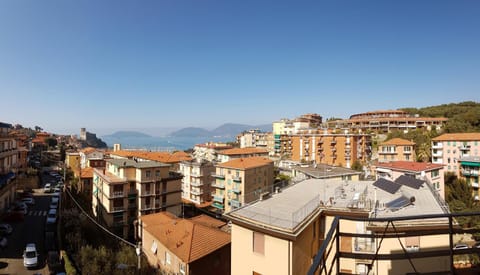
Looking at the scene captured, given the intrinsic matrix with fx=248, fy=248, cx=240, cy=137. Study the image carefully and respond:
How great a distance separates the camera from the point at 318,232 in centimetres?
1134

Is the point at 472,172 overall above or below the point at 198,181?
above

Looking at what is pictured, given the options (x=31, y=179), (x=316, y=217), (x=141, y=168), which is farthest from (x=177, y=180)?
(x=31, y=179)

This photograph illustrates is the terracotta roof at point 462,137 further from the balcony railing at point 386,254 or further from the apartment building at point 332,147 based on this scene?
the balcony railing at point 386,254

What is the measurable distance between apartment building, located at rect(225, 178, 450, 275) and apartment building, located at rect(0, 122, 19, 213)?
2627 cm

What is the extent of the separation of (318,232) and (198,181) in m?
32.4

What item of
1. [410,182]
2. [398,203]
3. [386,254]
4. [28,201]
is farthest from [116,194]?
[386,254]

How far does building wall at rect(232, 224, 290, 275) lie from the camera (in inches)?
371

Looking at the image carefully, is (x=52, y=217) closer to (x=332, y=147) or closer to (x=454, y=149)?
(x=332, y=147)

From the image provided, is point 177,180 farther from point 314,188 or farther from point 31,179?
point 31,179

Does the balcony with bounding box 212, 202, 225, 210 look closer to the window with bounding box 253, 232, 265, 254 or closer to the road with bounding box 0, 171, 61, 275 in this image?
the road with bounding box 0, 171, 61, 275

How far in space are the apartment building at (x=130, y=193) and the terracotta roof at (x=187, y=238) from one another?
8.55 meters

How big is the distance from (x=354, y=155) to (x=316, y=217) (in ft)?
158

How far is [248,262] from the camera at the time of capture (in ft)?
34.7

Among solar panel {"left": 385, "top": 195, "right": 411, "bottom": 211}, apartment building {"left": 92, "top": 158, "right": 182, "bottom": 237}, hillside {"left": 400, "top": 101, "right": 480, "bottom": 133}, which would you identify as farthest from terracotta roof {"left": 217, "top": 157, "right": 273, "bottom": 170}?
hillside {"left": 400, "top": 101, "right": 480, "bottom": 133}
